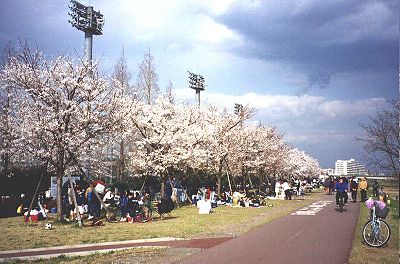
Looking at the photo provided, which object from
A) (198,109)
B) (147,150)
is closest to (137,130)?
(147,150)

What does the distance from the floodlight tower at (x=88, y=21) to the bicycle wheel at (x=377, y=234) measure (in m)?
30.5

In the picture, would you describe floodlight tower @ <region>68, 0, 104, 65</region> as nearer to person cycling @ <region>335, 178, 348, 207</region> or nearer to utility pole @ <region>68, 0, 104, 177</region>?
utility pole @ <region>68, 0, 104, 177</region>

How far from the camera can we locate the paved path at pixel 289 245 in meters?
9.11

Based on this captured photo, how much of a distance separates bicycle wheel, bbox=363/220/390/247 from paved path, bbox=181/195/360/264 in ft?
2.11

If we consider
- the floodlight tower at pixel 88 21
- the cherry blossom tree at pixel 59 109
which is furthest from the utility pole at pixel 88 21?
the cherry blossom tree at pixel 59 109

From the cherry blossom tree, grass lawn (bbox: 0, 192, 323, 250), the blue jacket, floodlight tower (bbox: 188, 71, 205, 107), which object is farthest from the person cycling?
floodlight tower (bbox: 188, 71, 205, 107)

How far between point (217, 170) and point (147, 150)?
28.8ft

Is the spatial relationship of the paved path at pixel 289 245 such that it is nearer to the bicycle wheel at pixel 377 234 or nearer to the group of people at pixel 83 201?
the bicycle wheel at pixel 377 234

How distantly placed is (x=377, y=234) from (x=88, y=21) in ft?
109

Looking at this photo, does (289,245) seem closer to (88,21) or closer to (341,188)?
(341,188)

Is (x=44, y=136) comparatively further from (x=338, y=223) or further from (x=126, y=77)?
(x=126, y=77)

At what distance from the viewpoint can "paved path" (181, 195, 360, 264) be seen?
9.11 m

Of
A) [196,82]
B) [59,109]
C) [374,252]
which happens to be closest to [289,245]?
[374,252]

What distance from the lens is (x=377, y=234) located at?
434 inches
